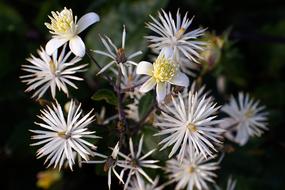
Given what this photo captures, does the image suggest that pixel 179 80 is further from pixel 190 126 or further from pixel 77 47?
pixel 77 47

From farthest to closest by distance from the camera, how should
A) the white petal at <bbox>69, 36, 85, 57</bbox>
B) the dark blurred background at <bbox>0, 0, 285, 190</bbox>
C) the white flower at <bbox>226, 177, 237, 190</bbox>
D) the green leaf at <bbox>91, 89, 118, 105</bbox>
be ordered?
the dark blurred background at <bbox>0, 0, 285, 190</bbox> < the white flower at <bbox>226, 177, 237, 190</bbox> < the green leaf at <bbox>91, 89, 118, 105</bbox> < the white petal at <bbox>69, 36, 85, 57</bbox>

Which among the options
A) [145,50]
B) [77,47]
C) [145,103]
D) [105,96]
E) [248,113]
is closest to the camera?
[77,47]

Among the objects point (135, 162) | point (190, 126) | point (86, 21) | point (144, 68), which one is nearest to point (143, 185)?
point (135, 162)

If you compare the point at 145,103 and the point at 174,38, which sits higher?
the point at 174,38

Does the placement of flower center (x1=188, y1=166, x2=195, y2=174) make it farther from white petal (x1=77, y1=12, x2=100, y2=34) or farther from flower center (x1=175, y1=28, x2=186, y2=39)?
white petal (x1=77, y1=12, x2=100, y2=34)

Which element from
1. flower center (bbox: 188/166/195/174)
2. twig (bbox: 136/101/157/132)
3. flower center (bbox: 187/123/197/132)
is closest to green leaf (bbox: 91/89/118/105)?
twig (bbox: 136/101/157/132)

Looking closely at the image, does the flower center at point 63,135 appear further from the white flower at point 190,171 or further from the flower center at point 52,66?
the white flower at point 190,171

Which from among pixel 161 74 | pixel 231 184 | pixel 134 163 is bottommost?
pixel 231 184

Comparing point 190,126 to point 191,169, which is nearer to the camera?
point 190,126

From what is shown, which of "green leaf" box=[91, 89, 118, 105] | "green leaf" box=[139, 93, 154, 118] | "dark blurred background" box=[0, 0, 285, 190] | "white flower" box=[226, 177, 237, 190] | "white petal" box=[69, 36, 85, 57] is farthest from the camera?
"dark blurred background" box=[0, 0, 285, 190]
